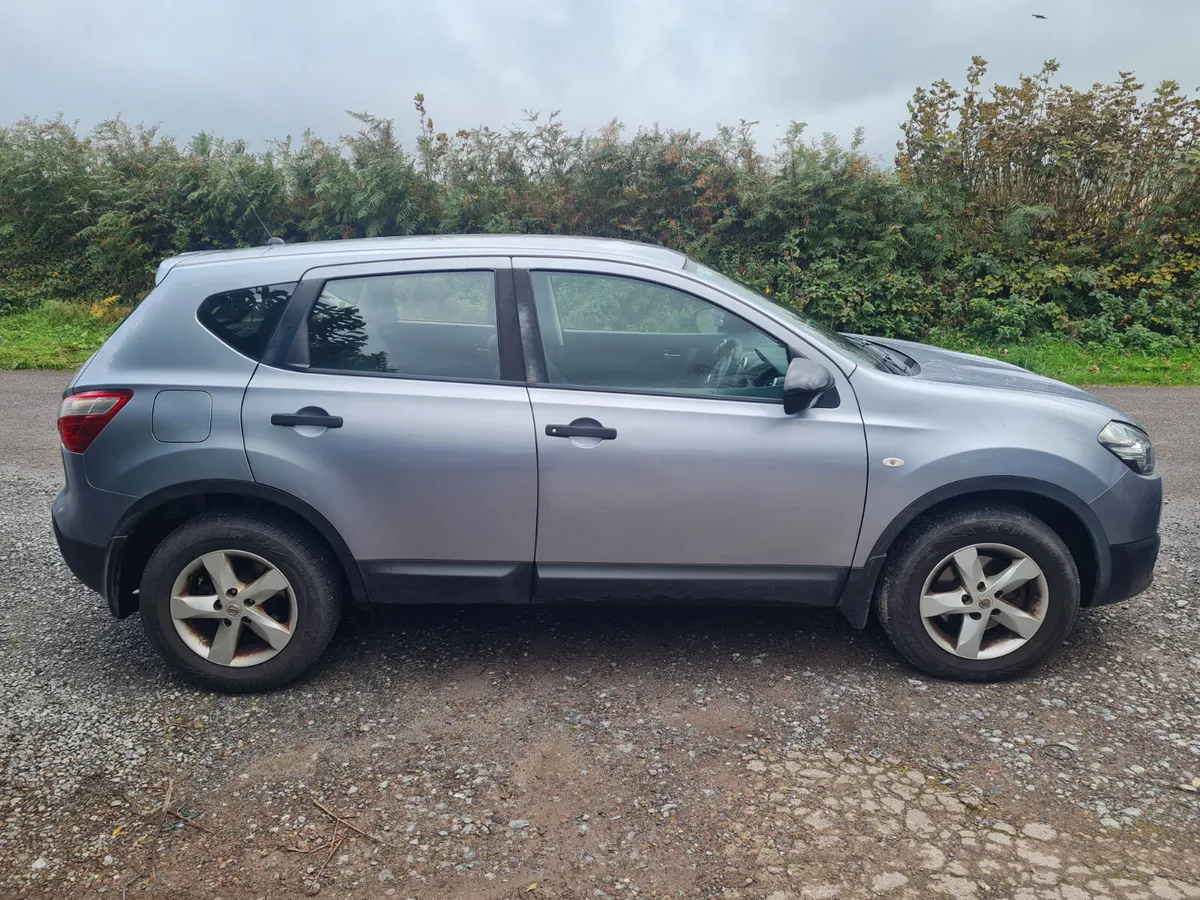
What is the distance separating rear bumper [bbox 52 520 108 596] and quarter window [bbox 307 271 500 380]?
1.16 m

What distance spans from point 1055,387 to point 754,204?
830cm

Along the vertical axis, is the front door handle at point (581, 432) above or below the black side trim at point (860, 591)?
above

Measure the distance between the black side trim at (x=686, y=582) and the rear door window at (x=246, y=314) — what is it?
4.80 ft

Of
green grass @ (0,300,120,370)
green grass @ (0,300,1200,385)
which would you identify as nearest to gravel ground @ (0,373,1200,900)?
green grass @ (0,300,1200,385)

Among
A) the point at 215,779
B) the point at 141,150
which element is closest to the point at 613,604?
the point at 215,779

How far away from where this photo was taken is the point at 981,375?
4.09 metres

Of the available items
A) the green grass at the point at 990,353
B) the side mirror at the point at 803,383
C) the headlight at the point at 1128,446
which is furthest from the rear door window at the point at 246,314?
the green grass at the point at 990,353

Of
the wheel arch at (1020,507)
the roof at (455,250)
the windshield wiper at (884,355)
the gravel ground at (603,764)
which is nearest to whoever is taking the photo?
the gravel ground at (603,764)

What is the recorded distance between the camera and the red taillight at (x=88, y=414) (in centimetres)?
362

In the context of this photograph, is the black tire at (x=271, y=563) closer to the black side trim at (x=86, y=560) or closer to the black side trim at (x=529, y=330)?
the black side trim at (x=86, y=560)

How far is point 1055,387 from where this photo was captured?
4066mm

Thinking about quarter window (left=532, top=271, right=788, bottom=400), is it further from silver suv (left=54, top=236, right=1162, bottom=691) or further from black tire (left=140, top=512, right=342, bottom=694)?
black tire (left=140, top=512, right=342, bottom=694)

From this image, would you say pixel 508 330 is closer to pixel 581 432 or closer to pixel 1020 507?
pixel 581 432

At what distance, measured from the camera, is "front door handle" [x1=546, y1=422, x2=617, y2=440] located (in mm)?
3592
